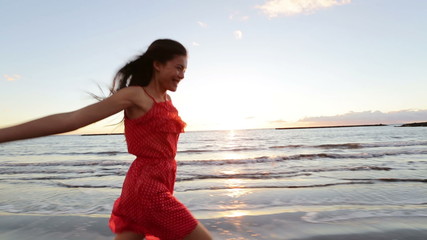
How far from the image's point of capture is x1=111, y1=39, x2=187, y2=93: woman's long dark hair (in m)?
2.09

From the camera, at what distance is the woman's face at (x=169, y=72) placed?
82.3 inches

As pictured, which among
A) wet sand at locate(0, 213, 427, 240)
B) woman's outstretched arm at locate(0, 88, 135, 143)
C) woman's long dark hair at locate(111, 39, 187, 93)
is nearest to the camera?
woman's outstretched arm at locate(0, 88, 135, 143)

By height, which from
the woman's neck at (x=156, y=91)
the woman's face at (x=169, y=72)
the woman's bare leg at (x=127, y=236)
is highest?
the woman's face at (x=169, y=72)

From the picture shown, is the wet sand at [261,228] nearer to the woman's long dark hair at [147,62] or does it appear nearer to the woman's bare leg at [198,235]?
the woman's bare leg at [198,235]

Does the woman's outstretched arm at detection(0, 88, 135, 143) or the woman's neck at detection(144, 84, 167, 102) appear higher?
the woman's neck at detection(144, 84, 167, 102)

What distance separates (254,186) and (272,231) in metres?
3.58

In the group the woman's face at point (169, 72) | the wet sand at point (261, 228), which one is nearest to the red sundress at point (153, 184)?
the woman's face at point (169, 72)

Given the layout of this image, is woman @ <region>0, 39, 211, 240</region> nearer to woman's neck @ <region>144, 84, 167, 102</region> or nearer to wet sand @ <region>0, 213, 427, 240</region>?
woman's neck @ <region>144, 84, 167, 102</region>

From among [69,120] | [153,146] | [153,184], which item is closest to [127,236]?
[153,184]

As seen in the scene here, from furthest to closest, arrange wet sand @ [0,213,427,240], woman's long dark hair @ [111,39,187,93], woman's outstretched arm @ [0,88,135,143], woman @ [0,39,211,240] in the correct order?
1. wet sand @ [0,213,427,240]
2. woman's long dark hair @ [111,39,187,93]
3. woman @ [0,39,211,240]
4. woman's outstretched arm @ [0,88,135,143]

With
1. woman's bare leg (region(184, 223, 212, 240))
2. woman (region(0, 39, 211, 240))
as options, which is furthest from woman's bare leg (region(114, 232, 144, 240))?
woman's bare leg (region(184, 223, 212, 240))

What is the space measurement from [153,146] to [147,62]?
578mm

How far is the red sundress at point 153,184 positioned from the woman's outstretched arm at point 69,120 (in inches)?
8.1

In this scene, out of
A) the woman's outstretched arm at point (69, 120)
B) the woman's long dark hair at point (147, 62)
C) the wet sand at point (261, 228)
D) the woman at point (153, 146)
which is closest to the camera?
the woman's outstretched arm at point (69, 120)
